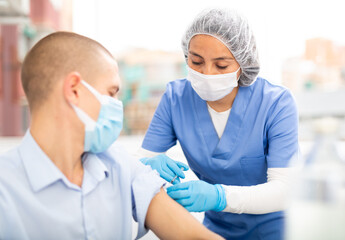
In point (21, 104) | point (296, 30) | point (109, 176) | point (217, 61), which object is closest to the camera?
point (109, 176)

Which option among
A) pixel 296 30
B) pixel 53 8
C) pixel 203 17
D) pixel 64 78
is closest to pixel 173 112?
pixel 203 17

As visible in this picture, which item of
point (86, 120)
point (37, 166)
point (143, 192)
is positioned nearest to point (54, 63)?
point (86, 120)

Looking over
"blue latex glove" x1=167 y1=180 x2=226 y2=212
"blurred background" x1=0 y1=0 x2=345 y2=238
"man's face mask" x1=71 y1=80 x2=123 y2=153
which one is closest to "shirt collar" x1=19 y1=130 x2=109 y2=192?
"man's face mask" x1=71 y1=80 x2=123 y2=153

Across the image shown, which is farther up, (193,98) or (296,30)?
(296,30)

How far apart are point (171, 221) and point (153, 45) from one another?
2644 millimetres

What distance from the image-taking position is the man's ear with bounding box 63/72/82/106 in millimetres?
1000

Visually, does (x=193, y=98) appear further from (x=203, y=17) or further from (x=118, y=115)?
(x=118, y=115)

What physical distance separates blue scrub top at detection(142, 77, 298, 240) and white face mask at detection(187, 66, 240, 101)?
87 millimetres

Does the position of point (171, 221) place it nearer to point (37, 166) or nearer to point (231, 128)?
point (37, 166)

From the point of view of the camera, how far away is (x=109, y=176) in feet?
3.67

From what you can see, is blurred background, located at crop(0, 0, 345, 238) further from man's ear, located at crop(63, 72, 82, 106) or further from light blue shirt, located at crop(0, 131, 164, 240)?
man's ear, located at crop(63, 72, 82, 106)

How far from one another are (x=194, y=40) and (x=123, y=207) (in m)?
0.75

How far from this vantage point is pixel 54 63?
1014mm

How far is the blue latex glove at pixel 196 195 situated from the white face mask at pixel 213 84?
430mm
